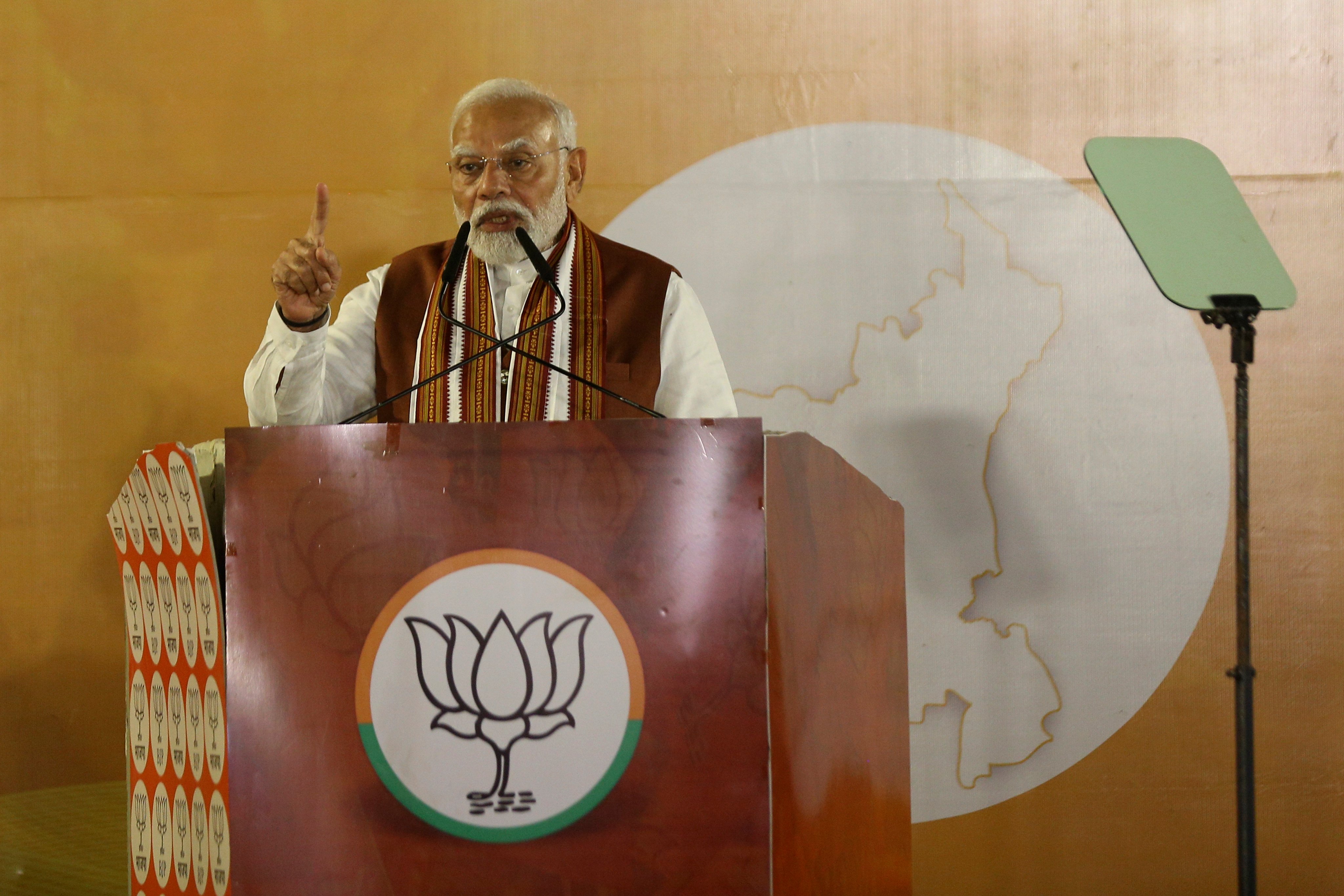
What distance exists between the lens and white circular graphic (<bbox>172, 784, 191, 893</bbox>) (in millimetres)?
1100

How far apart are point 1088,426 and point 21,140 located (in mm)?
2244

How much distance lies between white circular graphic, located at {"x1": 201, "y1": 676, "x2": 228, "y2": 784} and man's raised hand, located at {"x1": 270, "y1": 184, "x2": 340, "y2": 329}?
1.59 ft

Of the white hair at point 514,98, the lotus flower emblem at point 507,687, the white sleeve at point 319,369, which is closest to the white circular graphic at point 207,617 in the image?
the lotus flower emblem at point 507,687

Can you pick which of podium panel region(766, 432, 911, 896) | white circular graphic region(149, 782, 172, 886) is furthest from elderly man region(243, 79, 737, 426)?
white circular graphic region(149, 782, 172, 886)

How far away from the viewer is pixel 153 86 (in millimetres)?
2238

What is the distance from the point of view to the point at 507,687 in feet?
2.92

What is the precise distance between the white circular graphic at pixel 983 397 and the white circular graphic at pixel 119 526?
4.11ft

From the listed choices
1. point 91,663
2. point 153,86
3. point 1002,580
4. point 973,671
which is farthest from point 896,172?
point 91,663

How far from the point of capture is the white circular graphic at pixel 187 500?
100 centimetres

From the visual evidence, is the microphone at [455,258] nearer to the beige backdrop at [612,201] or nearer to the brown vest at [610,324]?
the brown vest at [610,324]

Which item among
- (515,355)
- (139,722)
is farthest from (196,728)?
(515,355)

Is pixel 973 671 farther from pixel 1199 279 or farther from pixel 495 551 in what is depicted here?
pixel 495 551

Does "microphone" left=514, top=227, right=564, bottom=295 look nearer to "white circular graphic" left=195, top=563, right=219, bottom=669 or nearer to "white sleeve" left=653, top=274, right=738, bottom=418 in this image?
"white circular graphic" left=195, top=563, right=219, bottom=669

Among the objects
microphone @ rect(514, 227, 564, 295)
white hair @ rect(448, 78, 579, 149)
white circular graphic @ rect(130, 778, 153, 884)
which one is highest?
white hair @ rect(448, 78, 579, 149)
